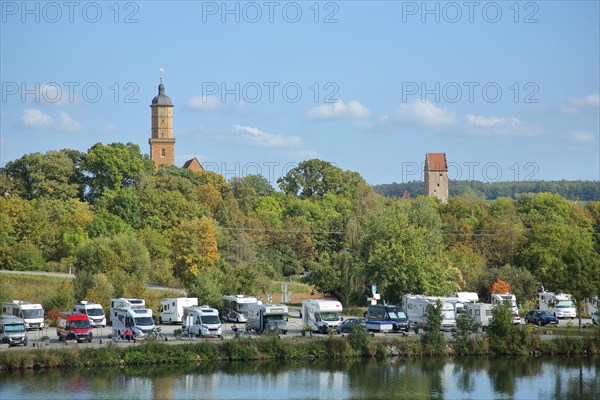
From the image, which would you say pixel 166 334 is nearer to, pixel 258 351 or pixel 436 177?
pixel 258 351

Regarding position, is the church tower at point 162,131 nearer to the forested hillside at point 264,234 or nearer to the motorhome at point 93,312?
the forested hillside at point 264,234

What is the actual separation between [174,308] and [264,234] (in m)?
37.5

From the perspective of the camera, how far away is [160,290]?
200 ft

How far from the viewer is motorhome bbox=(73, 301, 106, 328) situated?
4809 centimetres

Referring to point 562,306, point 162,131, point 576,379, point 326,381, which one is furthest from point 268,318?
point 162,131

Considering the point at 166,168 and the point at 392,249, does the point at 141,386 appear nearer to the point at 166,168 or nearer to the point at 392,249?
the point at 392,249

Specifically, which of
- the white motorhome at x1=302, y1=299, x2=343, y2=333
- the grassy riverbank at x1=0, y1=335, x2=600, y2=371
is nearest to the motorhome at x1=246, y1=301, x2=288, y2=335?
the white motorhome at x1=302, y1=299, x2=343, y2=333

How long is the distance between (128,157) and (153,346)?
182ft

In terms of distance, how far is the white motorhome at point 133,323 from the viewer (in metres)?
44.0

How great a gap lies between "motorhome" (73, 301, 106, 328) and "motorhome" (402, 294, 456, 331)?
1646 cm

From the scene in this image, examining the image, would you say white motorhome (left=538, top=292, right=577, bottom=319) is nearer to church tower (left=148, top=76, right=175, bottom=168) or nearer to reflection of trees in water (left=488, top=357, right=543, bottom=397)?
reflection of trees in water (left=488, top=357, right=543, bottom=397)

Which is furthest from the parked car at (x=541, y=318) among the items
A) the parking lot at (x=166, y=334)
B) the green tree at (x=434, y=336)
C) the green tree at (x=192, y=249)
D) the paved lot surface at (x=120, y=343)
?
the green tree at (x=192, y=249)

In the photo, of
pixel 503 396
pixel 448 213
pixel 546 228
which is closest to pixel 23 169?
pixel 448 213

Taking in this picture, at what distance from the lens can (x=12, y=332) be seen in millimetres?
42031
